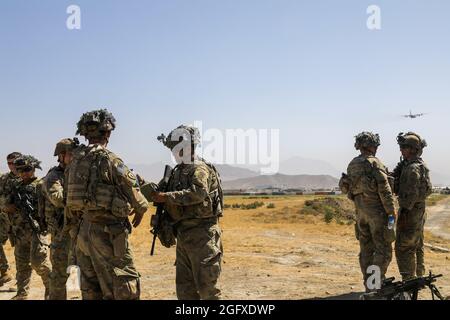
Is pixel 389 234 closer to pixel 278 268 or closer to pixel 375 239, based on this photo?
pixel 375 239

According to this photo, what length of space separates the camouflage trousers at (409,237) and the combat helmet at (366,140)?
123 cm

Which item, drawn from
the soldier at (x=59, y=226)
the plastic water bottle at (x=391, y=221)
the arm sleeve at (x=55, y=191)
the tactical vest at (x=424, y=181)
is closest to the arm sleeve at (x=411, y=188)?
the tactical vest at (x=424, y=181)

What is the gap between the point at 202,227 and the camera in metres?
5.72

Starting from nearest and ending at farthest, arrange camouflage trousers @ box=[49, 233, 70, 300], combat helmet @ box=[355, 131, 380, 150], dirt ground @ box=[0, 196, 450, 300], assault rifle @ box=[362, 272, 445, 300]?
assault rifle @ box=[362, 272, 445, 300] → camouflage trousers @ box=[49, 233, 70, 300] → combat helmet @ box=[355, 131, 380, 150] → dirt ground @ box=[0, 196, 450, 300]

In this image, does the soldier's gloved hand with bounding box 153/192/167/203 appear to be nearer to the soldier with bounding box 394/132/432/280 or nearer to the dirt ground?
the dirt ground

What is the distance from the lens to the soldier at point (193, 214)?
5.54 meters

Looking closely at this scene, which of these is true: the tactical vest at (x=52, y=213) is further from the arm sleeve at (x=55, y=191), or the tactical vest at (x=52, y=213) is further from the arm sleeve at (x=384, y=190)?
the arm sleeve at (x=384, y=190)

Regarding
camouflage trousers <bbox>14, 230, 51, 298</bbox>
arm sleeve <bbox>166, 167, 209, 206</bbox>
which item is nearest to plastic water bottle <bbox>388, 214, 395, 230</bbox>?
arm sleeve <bbox>166, 167, 209, 206</bbox>

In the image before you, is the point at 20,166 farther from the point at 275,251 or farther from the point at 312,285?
the point at 275,251

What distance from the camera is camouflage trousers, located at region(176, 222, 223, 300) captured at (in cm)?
554

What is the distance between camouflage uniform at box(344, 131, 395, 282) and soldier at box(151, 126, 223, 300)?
2.63 metres

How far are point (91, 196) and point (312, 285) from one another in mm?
5168

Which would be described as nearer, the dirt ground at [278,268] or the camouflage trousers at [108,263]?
the camouflage trousers at [108,263]
